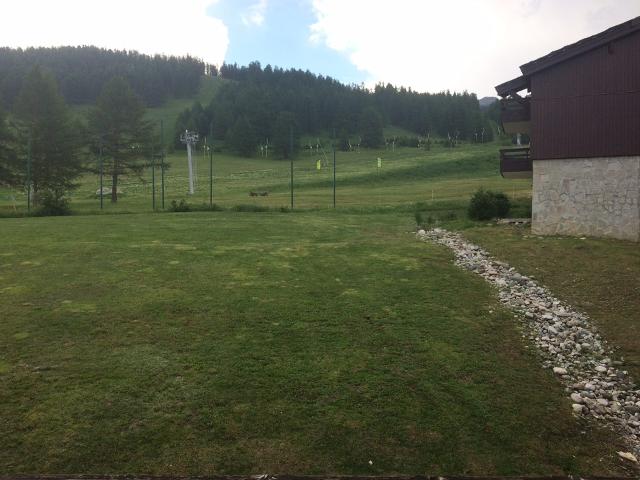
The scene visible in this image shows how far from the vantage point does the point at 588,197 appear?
19484 mm

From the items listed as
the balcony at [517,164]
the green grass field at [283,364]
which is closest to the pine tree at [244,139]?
the balcony at [517,164]

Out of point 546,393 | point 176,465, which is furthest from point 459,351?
point 176,465

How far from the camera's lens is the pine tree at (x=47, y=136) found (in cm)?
4134

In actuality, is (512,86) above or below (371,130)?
below

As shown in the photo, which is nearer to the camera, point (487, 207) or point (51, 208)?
point (487, 207)

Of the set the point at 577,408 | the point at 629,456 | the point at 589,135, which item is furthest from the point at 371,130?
the point at 629,456

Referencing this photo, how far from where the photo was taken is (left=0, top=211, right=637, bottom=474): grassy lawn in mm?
6266

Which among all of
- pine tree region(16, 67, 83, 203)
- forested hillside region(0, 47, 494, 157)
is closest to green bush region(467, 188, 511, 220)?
pine tree region(16, 67, 83, 203)

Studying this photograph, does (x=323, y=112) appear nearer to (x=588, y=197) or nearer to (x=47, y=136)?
(x=47, y=136)

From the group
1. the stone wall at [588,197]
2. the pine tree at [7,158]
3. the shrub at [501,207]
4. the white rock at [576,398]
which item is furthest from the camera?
the pine tree at [7,158]

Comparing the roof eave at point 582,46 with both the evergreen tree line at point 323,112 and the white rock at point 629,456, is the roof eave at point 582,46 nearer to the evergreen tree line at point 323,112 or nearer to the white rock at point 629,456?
the white rock at point 629,456

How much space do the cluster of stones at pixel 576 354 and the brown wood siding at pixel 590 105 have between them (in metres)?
8.22

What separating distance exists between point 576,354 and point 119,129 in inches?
1835

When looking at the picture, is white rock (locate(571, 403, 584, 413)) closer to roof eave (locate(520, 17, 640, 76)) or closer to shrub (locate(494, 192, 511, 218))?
roof eave (locate(520, 17, 640, 76))
